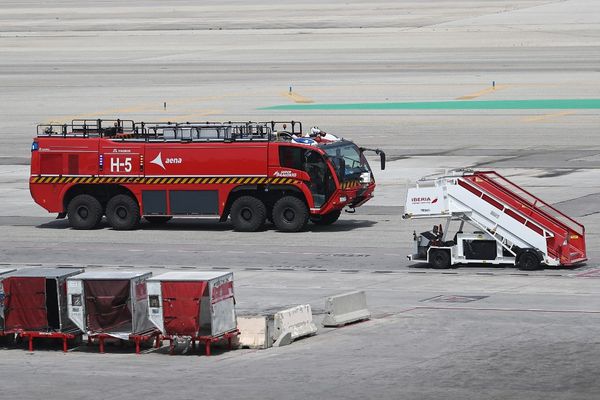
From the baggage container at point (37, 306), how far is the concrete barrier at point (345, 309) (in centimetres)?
560

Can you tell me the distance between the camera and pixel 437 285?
36.5 meters

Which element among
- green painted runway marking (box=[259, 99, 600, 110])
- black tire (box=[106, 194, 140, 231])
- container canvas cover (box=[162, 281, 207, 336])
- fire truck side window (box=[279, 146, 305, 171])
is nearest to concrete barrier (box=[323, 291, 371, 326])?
container canvas cover (box=[162, 281, 207, 336])

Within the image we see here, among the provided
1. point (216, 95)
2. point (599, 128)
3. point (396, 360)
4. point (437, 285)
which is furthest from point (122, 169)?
point (216, 95)

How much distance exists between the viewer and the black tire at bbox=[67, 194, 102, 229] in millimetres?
47844

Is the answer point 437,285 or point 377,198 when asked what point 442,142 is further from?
point 437,285

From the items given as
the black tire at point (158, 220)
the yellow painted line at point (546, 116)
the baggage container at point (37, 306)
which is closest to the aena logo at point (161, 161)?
the black tire at point (158, 220)

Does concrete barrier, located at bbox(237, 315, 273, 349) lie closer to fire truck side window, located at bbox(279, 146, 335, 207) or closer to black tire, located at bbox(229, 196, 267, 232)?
fire truck side window, located at bbox(279, 146, 335, 207)

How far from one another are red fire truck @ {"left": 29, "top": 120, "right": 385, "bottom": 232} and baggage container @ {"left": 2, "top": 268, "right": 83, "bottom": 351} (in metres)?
16.1

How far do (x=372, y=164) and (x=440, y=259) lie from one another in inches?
999

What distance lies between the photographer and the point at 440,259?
39094 millimetres

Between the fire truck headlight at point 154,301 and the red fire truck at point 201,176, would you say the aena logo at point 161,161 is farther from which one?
the fire truck headlight at point 154,301

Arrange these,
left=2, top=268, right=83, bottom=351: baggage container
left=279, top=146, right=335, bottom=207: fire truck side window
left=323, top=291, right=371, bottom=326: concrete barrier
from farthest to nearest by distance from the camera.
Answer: left=279, top=146, right=335, bottom=207: fire truck side window
left=323, top=291, right=371, bottom=326: concrete barrier
left=2, top=268, right=83, bottom=351: baggage container

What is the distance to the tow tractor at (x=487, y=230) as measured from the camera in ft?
125

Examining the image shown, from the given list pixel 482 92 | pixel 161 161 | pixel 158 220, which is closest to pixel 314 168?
pixel 161 161
